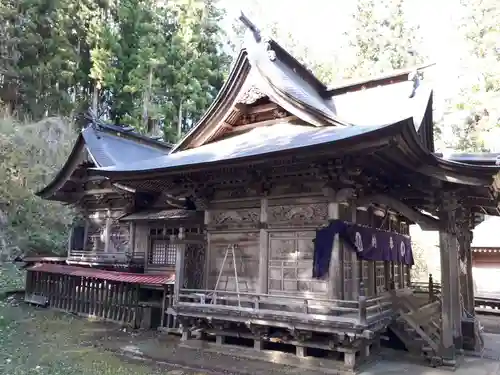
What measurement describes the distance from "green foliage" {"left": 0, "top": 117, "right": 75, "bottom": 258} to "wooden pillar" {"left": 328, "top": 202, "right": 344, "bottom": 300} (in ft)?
52.6

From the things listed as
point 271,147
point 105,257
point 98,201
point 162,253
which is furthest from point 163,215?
point 271,147

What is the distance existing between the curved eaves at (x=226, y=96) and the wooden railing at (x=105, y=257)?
529 cm

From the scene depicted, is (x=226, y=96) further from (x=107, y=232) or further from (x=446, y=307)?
(x=107, y=232)

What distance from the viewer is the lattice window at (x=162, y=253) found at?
46.0ft

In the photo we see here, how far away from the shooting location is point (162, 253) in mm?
14281

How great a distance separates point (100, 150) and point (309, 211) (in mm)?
10043

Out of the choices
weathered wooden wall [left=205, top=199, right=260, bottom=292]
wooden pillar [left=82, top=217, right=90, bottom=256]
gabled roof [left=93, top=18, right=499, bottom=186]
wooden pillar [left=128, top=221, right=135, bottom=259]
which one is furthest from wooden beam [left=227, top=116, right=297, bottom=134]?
wooden pillar [left=82, top=217, right=90, bottom=256]

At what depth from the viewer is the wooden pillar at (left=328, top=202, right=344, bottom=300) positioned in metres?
8.63

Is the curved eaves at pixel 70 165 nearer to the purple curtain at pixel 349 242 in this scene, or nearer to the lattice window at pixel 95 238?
the lattice window at pixel 95 238

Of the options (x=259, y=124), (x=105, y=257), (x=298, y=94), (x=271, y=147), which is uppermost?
(x=298, y=94)

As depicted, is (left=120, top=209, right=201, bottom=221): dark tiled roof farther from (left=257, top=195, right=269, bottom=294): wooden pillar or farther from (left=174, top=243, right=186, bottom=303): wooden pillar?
Answer: (left=257, top=195, right=269, bottom=294): wooden pillar

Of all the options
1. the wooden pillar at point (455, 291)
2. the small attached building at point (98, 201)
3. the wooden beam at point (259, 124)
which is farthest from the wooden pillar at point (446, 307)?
the small attached building at point (98, 201)

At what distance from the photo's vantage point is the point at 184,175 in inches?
403

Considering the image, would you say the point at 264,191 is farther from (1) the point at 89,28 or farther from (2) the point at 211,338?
(1) the point at 89,28
